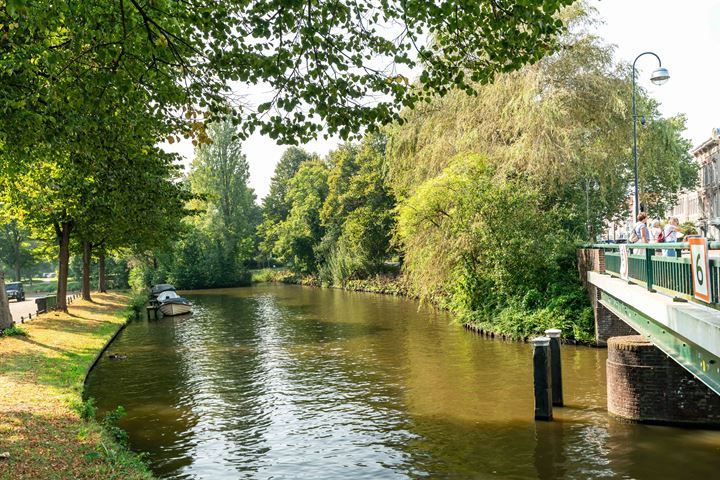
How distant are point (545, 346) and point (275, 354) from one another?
41.1ft

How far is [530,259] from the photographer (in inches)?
1037

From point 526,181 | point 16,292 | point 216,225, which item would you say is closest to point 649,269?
point 526,181

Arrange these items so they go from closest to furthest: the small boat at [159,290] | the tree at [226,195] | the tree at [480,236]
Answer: the tree at [480,236] < the small boat at [159,290] < the tree at [226,195]

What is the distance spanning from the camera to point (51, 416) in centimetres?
1306

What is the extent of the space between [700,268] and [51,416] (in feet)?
39.9

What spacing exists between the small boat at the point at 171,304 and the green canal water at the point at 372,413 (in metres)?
11.1

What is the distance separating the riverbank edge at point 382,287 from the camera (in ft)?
82.2

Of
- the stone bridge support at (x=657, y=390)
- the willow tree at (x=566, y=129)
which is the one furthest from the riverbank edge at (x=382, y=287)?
the stone bridge support at (x=657, y=390)

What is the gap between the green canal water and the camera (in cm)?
1217

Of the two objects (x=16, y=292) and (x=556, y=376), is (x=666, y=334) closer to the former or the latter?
(x=556, y=376)

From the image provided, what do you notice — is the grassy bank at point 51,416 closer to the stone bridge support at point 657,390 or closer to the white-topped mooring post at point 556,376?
the white-topped mooring post at point 556,376

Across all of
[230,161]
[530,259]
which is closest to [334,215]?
[230,161]

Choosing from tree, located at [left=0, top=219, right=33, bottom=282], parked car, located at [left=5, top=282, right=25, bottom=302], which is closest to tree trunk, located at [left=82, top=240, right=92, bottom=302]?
parked car, located at [left=5, top=282, right=25, bottom=302]

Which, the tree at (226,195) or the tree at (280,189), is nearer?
the tree at (226,195)
